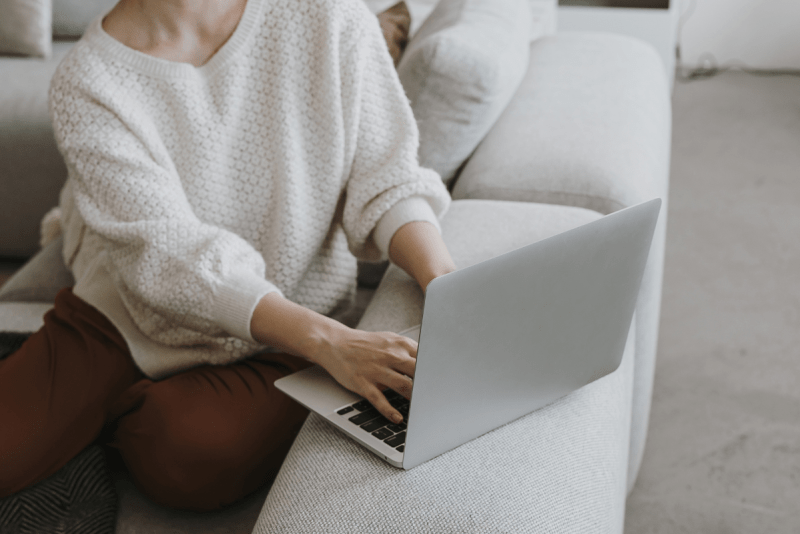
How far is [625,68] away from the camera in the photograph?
1.46 meters

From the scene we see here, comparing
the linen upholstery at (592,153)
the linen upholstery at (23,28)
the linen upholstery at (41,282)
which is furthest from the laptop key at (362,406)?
the linen upholstery at (23,28)

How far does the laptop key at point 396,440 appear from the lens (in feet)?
2.14

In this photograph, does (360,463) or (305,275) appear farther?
(305,275)

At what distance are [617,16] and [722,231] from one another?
3.35 feet

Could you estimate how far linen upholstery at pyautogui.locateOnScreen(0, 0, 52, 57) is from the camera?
82.7 inches

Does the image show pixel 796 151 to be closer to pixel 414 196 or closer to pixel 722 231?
pixel 722 231

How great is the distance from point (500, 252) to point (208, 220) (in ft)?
1.39

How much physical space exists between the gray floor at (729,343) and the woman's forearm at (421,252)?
0.67 meters

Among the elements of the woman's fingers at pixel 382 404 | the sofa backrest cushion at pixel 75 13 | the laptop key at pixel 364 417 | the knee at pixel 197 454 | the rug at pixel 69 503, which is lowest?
the rug at pixel 69 503

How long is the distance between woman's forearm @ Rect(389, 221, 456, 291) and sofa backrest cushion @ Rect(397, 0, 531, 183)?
0.99ft

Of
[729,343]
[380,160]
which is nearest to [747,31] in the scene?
[729,343]

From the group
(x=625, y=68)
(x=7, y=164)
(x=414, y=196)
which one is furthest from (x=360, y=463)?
(x=7, y=164)

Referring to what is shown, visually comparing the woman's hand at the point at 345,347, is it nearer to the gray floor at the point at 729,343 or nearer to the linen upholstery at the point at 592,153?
the linen upholstery at the point at 592,153

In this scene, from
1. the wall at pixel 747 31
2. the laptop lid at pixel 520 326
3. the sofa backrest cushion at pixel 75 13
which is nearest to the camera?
the laptop lid at pixel 520 326
